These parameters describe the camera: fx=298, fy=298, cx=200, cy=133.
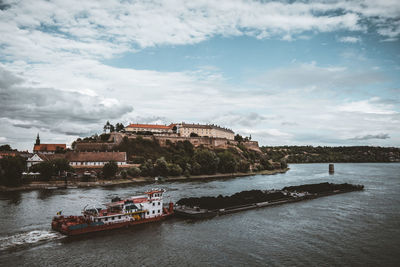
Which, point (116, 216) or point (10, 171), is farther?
point (10, 171)

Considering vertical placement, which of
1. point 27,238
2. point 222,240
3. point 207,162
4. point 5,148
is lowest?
point 222,240

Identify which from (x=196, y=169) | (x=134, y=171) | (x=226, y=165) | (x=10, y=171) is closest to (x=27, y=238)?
(x=10, y=171)

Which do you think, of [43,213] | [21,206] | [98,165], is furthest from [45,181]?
[43,213]

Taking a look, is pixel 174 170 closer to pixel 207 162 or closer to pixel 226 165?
pixel 207 162

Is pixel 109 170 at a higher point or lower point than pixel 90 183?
higher

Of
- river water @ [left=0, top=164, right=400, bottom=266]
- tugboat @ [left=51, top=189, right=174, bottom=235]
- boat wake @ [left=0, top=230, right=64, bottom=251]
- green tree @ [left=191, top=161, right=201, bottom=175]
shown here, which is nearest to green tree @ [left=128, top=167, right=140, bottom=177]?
green tree @ [left=191, top=161, right=201, bottom=175]

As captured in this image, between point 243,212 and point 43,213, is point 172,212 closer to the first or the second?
point 243,212

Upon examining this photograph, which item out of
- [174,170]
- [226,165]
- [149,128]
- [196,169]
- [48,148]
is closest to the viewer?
[174,170]
